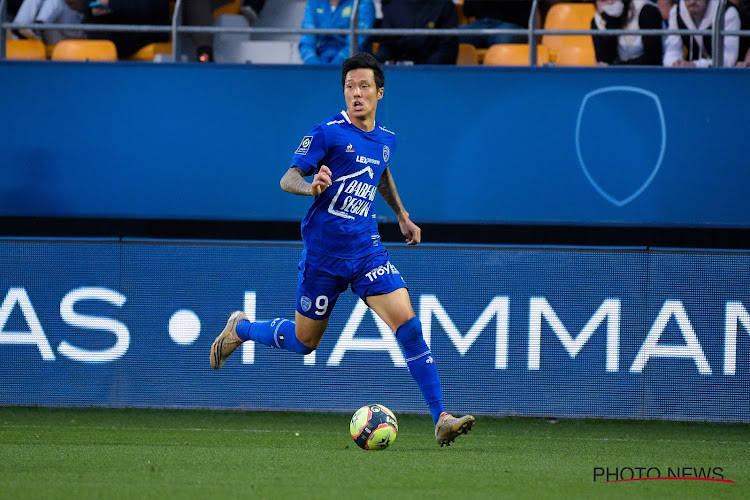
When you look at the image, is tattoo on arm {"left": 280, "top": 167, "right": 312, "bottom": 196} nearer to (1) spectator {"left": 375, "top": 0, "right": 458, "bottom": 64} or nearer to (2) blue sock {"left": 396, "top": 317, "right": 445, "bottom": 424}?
(2) blue sock {"left": 396, "top": 317, "right": 445, "bottom": 424}

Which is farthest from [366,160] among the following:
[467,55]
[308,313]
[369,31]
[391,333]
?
[467,55]

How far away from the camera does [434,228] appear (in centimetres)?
1102

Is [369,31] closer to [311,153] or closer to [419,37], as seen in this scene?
[419,37]

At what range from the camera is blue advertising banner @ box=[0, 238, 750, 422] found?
29.0 feet

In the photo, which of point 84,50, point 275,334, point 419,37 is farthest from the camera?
point 84,50

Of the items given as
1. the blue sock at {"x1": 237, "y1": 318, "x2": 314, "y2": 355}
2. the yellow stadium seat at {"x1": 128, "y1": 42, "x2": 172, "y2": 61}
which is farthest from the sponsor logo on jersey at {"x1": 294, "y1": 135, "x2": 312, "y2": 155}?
the yellow stadium seat at {"x1": 128, "y1": 42, "x2": 172, "y2": 61}

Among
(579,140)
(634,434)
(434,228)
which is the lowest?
(634,434)

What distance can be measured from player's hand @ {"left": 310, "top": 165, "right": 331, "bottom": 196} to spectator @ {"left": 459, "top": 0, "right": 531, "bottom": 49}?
495 centimetres

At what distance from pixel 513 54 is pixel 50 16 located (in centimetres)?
458

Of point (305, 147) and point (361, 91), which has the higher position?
point (361, 91)

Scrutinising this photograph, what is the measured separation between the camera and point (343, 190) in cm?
644

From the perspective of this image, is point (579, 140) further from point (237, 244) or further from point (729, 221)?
point (237, 244)

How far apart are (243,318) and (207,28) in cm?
381

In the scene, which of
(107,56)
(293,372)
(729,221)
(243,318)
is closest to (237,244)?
(293,372)
